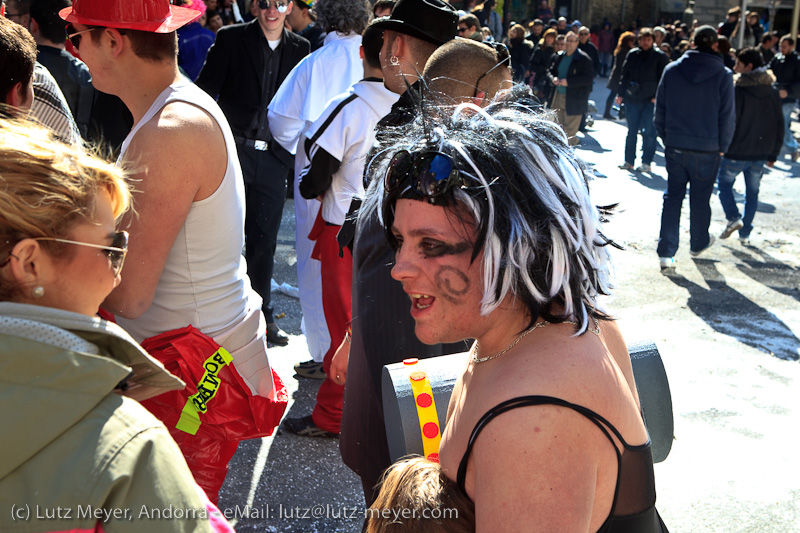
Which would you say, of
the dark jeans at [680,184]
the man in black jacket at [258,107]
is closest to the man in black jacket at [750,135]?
the dark jeans at [680,184]

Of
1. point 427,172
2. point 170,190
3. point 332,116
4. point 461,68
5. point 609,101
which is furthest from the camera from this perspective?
point 609,101

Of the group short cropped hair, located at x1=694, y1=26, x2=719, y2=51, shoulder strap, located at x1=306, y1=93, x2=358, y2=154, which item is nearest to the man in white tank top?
shoulder strap, located at x1=306, y1=93, x2=358, y2=154

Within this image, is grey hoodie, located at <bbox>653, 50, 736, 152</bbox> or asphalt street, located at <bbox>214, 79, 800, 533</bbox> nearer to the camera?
asphalt street, located at <bbox>214, 79, 800, 533</bbox>

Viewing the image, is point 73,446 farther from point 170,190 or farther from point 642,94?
point 642,94

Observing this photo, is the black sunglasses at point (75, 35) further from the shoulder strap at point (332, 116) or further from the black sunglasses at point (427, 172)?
the shoulder strap at point (332, 116)

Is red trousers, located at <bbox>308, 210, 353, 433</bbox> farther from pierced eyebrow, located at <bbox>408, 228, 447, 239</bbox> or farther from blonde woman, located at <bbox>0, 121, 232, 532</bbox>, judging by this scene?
blonde woman, located at <bbox>0, 121, 232, 532</bbox>

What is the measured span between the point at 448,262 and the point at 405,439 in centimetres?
48

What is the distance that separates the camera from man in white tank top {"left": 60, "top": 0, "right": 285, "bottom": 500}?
201 centimetres

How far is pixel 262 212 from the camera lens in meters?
4.73

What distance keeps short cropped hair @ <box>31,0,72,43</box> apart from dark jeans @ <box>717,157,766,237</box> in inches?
254

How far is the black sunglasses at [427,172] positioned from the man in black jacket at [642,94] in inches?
399

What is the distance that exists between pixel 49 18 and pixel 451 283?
360cm

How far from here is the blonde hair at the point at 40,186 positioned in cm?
120

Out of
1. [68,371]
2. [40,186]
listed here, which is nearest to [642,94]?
[40,186]
